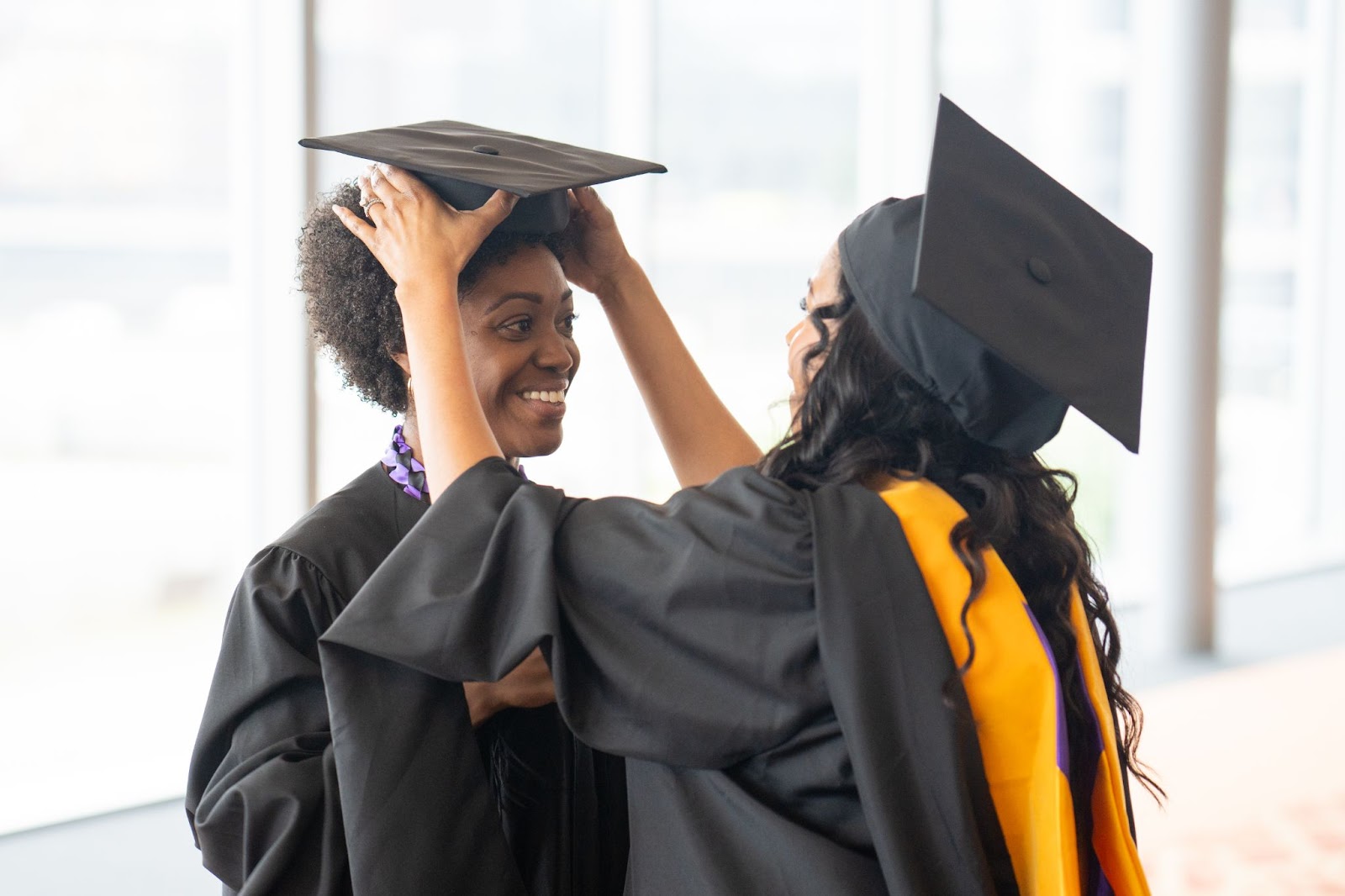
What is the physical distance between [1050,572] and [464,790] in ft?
2.37

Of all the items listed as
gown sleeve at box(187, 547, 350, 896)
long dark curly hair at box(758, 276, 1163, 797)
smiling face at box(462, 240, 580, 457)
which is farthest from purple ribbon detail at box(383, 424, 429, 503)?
long dark curly hair at box(758, 276, 1163, 797)

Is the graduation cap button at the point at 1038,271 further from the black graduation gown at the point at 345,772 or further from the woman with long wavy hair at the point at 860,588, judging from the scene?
the black graduation gown at the point at 345,772

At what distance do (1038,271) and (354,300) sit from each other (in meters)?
0.93

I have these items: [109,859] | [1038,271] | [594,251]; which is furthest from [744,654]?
[109,859]

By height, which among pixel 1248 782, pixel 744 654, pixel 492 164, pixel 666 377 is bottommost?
pixel 1248 782

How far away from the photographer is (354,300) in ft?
5.99

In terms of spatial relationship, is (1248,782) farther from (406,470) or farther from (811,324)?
(406,470)

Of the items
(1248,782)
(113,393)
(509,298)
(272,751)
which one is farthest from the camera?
(1248,782)

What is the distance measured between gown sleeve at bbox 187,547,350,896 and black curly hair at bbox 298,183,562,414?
40cm

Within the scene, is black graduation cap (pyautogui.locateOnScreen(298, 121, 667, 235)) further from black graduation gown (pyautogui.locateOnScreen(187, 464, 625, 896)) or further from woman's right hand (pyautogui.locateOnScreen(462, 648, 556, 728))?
woman's right hand (pyautogui.locateOnScreen(462, 648, 556, 728))

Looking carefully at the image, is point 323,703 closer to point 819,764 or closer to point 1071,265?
point 819,764

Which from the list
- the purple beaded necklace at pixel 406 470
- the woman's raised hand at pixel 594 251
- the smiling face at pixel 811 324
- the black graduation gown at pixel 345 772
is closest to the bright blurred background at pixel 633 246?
the woman's raised hand at pixel 594 251

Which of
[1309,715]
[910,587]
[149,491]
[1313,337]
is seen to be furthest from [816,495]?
[1313,337]

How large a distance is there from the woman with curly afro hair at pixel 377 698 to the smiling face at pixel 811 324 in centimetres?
36
